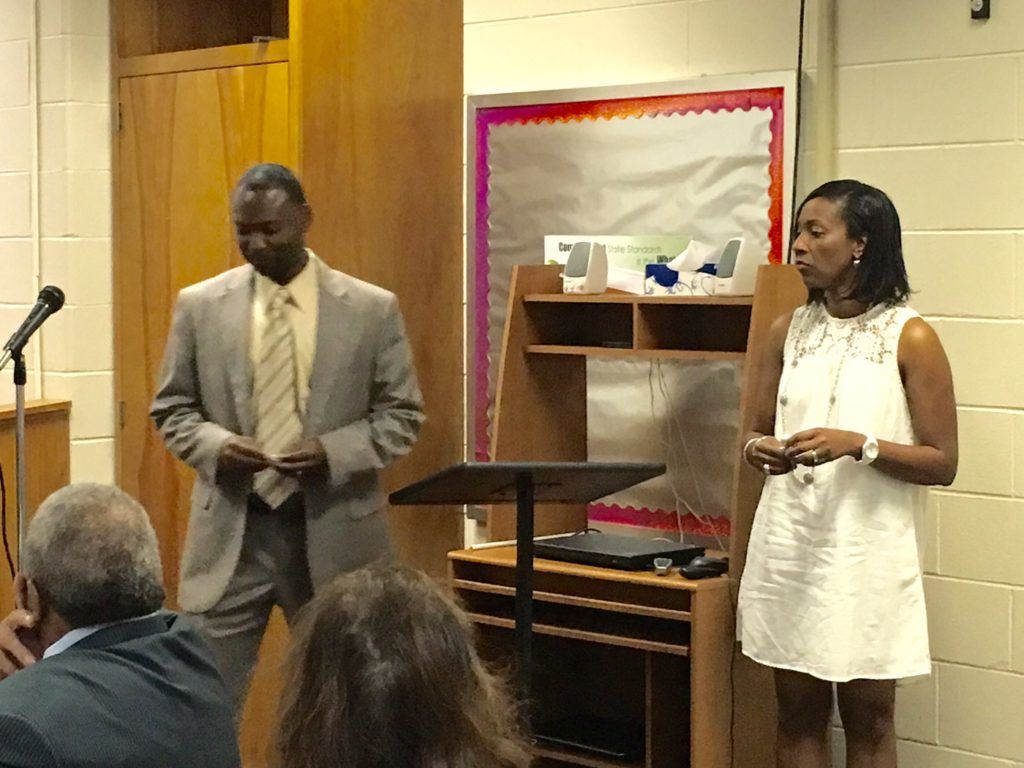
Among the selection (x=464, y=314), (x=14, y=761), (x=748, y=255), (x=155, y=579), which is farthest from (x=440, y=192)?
(x=14, y=761)

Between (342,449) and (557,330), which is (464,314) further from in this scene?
(342,449)

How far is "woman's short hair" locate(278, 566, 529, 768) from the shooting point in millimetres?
1390

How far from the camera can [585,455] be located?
404cm

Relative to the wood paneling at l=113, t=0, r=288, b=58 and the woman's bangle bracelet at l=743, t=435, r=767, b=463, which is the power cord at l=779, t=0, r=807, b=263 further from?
the wood paneling at l=113, t=0, r=288, b=58

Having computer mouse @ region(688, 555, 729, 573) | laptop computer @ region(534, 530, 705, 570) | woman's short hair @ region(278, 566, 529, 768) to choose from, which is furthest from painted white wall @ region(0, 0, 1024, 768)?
woman's short hair @ region(278, 566, 529, 768)

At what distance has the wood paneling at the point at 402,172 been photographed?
3779 millimetres

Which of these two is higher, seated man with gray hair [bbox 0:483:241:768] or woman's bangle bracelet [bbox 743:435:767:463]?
woman's bangle bracelet [bbox 743:435:767:463]

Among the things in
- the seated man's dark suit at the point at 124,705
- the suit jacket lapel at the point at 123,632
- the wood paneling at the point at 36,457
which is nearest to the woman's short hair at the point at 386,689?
the seated man's dark suit at the point at 124,705

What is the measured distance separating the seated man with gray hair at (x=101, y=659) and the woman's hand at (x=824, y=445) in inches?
55.1

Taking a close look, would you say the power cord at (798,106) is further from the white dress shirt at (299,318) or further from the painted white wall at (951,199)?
the white dress shirt at (299,318)

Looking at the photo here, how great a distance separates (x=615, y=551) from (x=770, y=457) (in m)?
0.59

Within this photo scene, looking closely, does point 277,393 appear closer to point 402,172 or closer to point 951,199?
point 402,172

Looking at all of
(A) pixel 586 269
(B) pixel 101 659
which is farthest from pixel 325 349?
(B) pixel 101 659

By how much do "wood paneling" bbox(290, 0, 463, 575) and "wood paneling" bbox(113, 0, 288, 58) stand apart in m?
0.76
